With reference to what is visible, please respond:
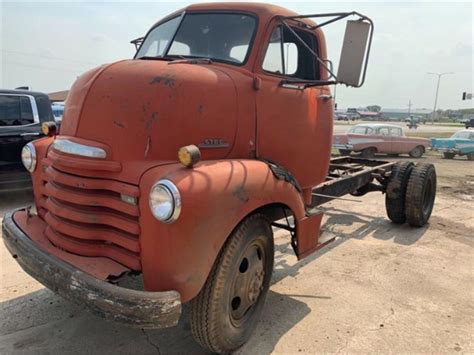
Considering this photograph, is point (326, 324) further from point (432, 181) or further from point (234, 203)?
point (432, 181)

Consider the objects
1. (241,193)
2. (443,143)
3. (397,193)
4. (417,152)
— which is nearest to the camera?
(241,193)

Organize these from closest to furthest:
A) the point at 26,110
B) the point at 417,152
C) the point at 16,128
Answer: the point at 16,128
the point at 26,110
the point at 417,152

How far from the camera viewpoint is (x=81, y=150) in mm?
2855

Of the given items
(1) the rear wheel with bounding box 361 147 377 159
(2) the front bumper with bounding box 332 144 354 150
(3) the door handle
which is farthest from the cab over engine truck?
(1) the rear wheel with bounding box 361 147 377 159

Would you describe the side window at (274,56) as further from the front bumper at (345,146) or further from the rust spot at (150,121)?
the front bumper at (345,146)

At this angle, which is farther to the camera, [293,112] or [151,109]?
[293,112]

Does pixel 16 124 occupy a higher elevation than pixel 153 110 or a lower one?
lower

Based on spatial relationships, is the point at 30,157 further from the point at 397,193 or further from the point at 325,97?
A: the point at 397,193

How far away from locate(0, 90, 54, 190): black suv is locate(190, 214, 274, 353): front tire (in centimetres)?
589

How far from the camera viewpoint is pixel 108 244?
279 centimetres

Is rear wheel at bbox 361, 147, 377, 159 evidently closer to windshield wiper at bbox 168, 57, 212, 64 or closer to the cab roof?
the cab roof

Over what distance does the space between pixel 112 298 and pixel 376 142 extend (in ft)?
55.4

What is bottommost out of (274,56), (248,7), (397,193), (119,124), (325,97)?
(397,193)

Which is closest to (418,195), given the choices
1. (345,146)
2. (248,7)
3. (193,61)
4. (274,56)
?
(274,56)
